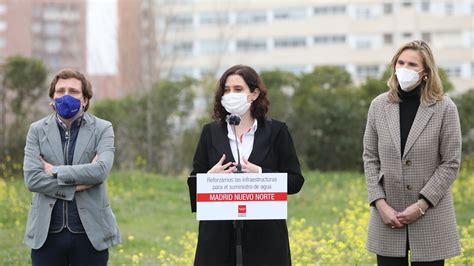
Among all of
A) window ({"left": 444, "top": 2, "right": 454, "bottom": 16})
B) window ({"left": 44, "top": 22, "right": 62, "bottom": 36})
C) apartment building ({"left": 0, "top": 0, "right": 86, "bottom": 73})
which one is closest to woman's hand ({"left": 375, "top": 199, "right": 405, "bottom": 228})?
window ({"left": 444, "top": 2, "right": 454, "bottom": 16})

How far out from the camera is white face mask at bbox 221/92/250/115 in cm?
563

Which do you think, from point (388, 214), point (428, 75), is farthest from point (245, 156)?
point (428, 75)

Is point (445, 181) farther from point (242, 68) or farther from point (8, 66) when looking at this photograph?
point (8, 66)

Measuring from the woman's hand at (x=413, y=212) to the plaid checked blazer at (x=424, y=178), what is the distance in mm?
55

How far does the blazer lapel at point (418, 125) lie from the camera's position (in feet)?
18.7

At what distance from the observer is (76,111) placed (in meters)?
5.97

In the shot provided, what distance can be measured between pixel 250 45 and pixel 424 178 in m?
71.5

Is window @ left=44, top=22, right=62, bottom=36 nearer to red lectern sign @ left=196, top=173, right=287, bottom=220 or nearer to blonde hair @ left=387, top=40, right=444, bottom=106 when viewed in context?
blonde hair @ left=387, top=40, right=444, bottom=106

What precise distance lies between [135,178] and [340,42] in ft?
185

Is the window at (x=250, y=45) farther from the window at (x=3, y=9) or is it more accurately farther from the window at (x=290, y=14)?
the window at (x=3, y=9)

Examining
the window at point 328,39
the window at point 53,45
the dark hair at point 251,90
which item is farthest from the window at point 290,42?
the dark hair at point 251,90

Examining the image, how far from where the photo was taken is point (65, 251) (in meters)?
5.90

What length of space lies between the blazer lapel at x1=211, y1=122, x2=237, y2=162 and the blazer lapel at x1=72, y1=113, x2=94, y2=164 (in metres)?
1.00

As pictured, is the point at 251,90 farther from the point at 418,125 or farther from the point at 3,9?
the point at 3,9
